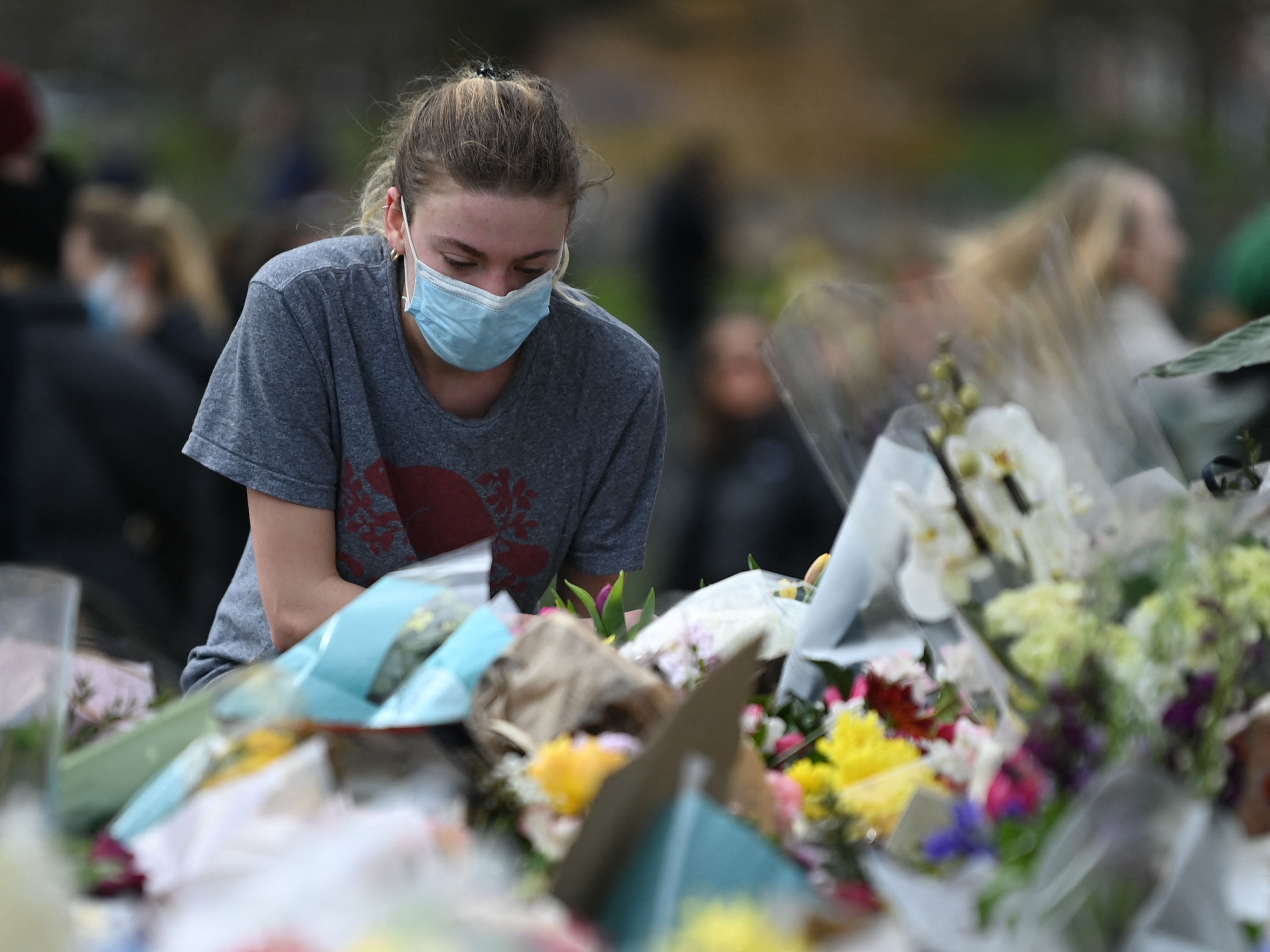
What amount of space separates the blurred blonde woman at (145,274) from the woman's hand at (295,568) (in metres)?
2.91

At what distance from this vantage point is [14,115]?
3682 mm

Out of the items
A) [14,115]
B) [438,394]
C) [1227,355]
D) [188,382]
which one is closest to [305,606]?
[438,394]

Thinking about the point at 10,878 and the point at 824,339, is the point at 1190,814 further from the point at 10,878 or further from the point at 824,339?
the point at 10,878

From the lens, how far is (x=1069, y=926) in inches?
36.6

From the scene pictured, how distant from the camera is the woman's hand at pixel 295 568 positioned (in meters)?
1.86

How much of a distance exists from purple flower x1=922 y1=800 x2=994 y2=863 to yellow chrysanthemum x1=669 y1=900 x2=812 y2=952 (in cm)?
18

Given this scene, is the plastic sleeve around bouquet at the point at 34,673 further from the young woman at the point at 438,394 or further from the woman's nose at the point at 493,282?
the woman's nose at the point at 493,282

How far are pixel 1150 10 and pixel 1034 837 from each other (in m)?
15.6

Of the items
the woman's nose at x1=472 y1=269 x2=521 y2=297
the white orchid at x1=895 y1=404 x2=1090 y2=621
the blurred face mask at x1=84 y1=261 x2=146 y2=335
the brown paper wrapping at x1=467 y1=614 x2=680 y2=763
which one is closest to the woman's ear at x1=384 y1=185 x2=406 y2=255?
the woman's nose at x1=472 y1=269 x2=521 y2=297

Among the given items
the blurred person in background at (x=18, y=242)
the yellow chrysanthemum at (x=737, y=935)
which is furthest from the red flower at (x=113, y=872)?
the blurred person in background at (x=18, y=242)

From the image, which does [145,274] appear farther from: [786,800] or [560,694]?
[786,800]

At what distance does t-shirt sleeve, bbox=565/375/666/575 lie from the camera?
210 centimetres

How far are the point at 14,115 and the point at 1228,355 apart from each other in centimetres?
306

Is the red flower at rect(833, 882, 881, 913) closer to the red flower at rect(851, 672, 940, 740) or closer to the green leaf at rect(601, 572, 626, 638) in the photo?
the red flower at rect(851, 672, 940, 740)
